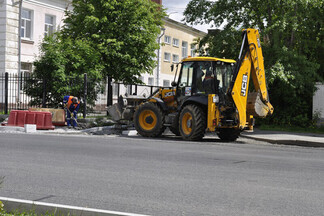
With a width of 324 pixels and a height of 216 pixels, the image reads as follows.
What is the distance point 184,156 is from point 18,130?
31.0 feet

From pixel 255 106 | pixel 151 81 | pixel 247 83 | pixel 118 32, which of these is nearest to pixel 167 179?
pixel 255 106

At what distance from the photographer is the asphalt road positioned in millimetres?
6016

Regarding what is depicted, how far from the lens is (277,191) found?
6.95m

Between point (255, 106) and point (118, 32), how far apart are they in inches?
613

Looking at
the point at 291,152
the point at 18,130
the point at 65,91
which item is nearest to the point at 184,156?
the point at 291,152

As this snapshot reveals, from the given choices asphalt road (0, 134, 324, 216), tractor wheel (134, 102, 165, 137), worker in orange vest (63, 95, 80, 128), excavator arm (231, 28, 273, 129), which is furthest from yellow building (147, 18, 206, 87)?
asphalt road (0, 134, 324, 216)

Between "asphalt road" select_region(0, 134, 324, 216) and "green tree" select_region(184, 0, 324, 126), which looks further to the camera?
"green tree" select_region(184, 0, 324, 126)

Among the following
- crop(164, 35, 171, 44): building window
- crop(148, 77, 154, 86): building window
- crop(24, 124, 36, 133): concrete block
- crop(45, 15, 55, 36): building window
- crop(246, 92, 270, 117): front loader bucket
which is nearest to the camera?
crop(246, 92, 270, 117): front loader bucket

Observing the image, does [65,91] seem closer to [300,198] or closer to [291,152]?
[291,152]

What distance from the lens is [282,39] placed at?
22609 mm

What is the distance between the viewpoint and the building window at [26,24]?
31.2 metres

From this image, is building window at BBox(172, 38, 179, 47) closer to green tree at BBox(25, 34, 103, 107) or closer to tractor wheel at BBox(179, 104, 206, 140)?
green tree at BBox(25, 34, 103, 107)

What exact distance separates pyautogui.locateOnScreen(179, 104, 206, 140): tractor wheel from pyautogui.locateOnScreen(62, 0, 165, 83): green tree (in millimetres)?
13689

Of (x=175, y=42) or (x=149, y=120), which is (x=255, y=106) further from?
(x=175, y=42)
